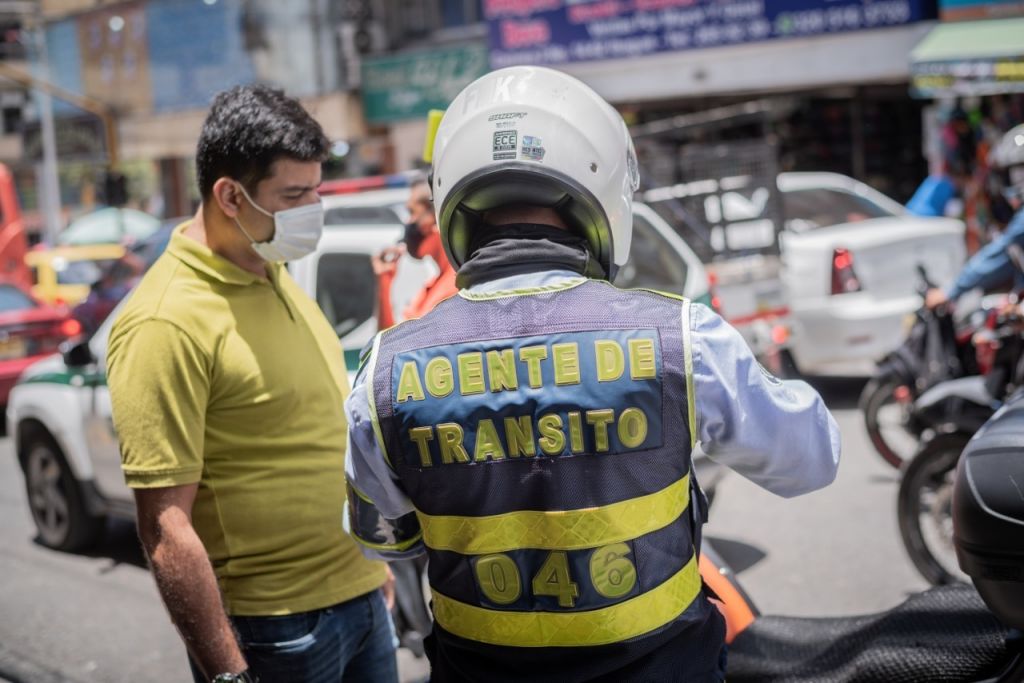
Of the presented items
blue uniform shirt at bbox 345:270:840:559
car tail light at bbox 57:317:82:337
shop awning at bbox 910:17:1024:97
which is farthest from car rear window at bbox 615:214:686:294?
shop awning at bbox 910:17:1024:97

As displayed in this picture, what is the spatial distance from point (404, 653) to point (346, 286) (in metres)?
1.76

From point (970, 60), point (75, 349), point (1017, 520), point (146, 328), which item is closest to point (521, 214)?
point (146, 328)

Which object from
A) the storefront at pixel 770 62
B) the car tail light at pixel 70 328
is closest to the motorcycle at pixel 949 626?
the car tail light at pixel 70 328

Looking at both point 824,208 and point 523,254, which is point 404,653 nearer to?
point 523,254

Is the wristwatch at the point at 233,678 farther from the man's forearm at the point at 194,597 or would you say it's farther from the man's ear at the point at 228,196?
the man's ear at the point at 228,196

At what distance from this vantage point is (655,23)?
52.1ft

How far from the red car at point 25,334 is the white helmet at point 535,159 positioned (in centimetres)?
854

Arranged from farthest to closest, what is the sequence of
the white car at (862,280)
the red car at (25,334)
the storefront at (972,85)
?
the storefront at (972,85), the red car at (25,334), the white car at (862,280)

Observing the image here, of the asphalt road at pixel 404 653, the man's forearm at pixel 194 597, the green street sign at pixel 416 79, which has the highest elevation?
the green street sign at pixel 416 79

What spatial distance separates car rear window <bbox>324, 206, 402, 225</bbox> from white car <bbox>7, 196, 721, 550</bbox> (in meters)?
0.01

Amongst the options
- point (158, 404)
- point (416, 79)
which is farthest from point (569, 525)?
point (416, 79)

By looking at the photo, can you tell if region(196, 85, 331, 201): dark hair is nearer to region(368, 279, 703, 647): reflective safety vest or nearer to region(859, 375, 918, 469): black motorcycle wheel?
region(368, 279, 703, 647): reflective safety vest

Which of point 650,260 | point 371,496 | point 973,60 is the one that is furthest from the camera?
point 973,60

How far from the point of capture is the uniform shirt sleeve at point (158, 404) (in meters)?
2.21
